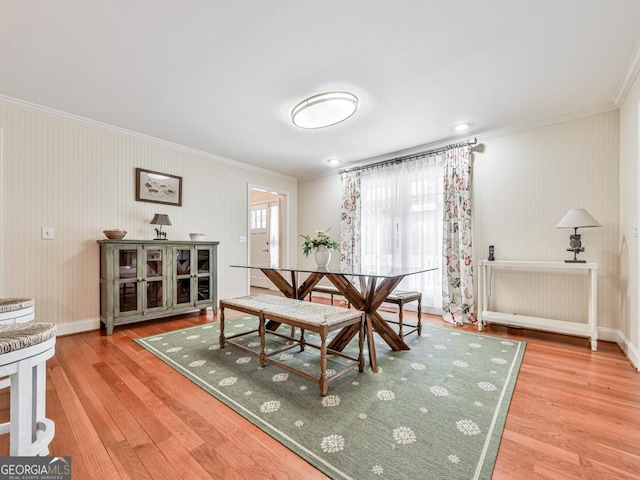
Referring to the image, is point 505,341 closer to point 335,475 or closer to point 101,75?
point 335,475

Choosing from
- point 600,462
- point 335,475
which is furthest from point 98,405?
point 600,462

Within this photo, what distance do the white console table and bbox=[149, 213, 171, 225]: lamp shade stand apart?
3.81 m

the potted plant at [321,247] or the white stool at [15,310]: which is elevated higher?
the potted plant at [321,247]

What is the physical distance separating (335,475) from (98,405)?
147cm

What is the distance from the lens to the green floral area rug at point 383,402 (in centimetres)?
129

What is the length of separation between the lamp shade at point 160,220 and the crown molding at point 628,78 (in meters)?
4.58

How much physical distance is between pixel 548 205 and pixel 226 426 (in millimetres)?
3680

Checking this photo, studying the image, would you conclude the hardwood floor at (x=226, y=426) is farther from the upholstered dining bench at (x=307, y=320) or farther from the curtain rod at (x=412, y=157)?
the curtain rod at (x=412, y=157)

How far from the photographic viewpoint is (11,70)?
2285mm

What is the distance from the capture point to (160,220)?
3611 millimetres

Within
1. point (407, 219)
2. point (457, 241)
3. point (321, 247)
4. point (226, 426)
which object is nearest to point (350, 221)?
point (407, 219)

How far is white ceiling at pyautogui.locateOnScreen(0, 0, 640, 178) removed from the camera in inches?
67.9

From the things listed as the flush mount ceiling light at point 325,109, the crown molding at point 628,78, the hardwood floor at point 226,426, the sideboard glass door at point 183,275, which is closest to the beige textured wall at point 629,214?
the crown molding at point 628,78

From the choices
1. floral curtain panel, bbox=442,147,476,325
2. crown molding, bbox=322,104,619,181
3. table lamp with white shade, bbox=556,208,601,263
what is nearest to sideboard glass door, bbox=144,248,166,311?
crown molding, bbox=322,104,619,181
